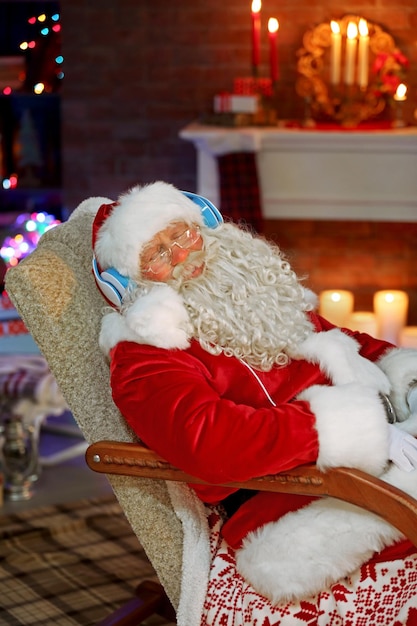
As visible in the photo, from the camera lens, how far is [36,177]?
4934 millimetres

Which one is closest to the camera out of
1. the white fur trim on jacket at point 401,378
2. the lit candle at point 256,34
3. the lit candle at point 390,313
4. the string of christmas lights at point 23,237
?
the white fur trim on jacket at point 401,378

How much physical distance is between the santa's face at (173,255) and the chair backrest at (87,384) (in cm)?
17

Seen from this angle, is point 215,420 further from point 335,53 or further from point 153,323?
point 335,53

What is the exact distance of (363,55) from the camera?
4438 millimetres

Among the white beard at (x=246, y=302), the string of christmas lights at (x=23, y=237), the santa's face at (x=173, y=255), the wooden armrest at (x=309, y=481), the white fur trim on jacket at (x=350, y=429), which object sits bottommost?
the string of christmas lights at (x=23, y=237)

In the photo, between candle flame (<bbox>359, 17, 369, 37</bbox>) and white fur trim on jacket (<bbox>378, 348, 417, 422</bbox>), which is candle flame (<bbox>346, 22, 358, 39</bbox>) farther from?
white fur trim on jacket (<bbox>378, 348, 417, 422</bbox>)

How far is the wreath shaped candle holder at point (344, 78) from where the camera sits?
4477mm

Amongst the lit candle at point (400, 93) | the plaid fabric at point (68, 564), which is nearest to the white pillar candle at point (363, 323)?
the lit candle at point (400, 93)

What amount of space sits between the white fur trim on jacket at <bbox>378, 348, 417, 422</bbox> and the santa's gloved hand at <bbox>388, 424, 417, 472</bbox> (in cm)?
27

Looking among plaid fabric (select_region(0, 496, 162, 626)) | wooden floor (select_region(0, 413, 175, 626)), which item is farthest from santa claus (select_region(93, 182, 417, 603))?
wooden floor (select_region(0, 413, 175, 626))

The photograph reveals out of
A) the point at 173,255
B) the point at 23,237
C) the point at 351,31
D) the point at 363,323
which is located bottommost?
the point at 363,323

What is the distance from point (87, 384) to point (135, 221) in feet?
1.13

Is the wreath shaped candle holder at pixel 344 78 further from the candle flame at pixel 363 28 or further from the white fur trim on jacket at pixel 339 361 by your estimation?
the white fur trim on jacket at pixel 339 361

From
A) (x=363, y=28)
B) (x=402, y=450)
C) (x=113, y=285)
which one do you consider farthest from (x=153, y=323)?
(x=363, y=28)
